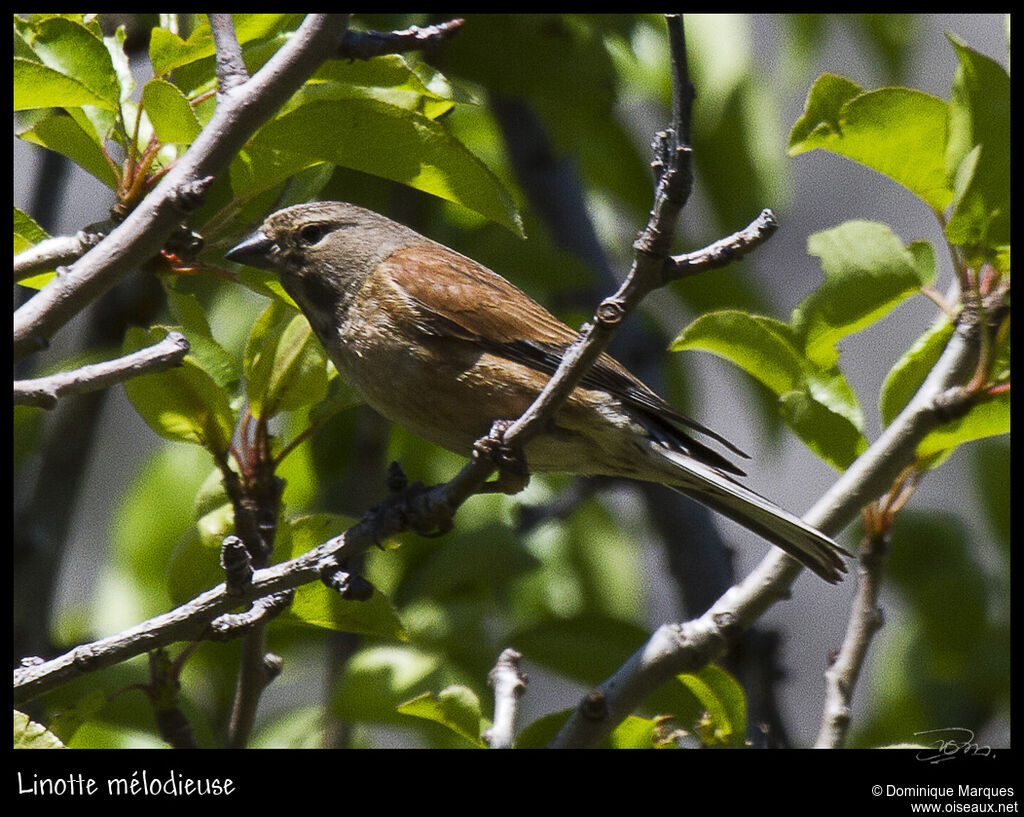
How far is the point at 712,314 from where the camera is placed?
326cm

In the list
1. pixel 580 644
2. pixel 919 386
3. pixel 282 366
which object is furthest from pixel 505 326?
pixel 919 386

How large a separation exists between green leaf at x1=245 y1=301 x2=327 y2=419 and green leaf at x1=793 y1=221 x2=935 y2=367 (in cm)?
143

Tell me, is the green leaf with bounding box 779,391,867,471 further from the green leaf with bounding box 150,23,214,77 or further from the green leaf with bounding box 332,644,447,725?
the green leaf with bounding box 150,23,214,77

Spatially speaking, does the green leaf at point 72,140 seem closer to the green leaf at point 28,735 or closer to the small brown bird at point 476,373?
the small brown bird at point 476,373

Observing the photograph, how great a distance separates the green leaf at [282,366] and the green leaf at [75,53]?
804 millimetres

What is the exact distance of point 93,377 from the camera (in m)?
2.41

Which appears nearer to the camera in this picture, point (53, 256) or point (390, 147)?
point (53, 256)

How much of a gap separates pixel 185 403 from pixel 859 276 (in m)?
1.93

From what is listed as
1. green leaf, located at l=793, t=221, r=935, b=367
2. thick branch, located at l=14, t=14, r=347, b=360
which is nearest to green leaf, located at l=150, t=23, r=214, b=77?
thick branch, located at l=14, t=14, r=347, b=360

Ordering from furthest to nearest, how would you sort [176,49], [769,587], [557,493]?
[557,493], [769,587], [176,49]

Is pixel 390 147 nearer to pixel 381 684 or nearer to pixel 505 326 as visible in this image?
pixel 505 326
